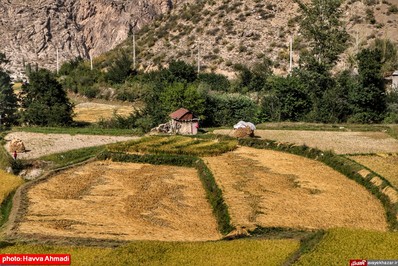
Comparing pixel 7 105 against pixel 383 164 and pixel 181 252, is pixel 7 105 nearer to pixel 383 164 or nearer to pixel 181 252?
pixel 383 164

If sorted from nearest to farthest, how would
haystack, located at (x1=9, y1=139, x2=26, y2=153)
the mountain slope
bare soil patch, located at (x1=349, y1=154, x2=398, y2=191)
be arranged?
bare soil patch, located at (x1=349, y1=154, x2=398, y2=191) < haystack, located at (x1=9, y1=139, x2=26, y2=153) < the mountain slope

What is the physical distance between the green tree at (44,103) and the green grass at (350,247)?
3896cm

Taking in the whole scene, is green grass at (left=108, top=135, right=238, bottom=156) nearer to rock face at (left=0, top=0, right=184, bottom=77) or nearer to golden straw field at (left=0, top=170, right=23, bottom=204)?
golden straw field at (left=0, top=170, right=23, bottom=204)

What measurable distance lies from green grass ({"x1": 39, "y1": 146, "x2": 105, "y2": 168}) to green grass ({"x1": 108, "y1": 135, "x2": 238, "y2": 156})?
1.65 m

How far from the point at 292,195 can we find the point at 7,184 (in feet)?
48.6

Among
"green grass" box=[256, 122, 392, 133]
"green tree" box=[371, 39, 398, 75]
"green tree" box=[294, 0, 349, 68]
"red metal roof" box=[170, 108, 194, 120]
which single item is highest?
"green tree" box=[294, 0, 349, 68]

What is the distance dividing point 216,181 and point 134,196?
4.41m

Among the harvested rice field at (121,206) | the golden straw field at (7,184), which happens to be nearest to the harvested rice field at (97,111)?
the golden straw field at (7,184)

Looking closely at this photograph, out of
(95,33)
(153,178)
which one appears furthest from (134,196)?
(95,33)

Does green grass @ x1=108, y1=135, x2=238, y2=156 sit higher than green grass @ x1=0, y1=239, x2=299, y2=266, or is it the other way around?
green grass @ x1=0, y1=239, x2=299, y2=266

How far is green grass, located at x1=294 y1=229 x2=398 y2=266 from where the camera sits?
15.2 metres

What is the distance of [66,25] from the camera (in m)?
122

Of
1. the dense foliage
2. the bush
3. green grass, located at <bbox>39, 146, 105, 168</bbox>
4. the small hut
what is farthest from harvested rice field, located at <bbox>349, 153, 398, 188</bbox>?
the bush

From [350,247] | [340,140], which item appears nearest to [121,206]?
[350,247]
